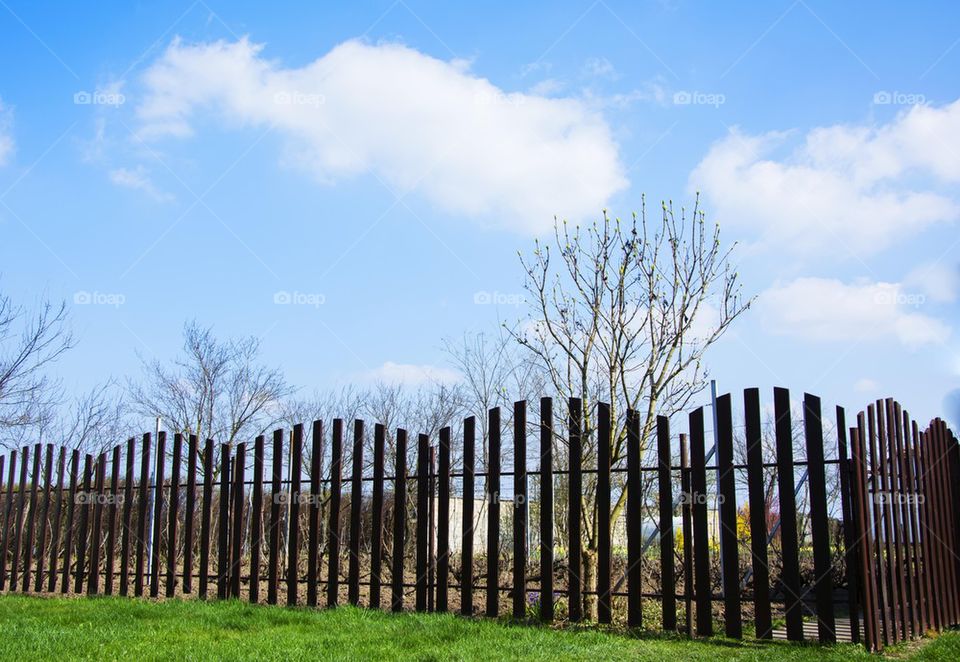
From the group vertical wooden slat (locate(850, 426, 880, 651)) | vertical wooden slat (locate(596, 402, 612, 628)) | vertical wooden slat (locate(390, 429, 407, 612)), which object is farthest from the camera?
vertical wooden slat (locate(390, 429, 407, 612))

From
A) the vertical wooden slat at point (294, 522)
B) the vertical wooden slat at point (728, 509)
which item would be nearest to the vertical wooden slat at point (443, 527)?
the vertical wooden slat at point (294, 522)

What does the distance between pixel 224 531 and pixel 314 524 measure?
165 cm

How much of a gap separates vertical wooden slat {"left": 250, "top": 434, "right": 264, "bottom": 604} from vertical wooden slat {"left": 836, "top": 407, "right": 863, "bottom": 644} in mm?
5918

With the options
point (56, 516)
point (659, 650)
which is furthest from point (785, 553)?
point (56, 516)

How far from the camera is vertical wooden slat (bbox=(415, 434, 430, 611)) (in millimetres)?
8078

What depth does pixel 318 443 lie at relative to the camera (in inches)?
357

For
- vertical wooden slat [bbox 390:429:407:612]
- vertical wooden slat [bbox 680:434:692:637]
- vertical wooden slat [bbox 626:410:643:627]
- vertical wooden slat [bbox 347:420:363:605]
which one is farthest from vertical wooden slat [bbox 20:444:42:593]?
vertical wooden slat [bbox 680:434:692:637]

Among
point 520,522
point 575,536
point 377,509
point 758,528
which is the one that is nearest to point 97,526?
point 377,509

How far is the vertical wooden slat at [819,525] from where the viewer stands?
20.2ft

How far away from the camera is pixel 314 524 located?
8922 millimetres

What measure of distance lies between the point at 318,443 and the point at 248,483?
4.88ft

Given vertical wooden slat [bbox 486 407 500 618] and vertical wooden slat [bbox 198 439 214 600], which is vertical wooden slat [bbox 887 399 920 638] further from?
vertical wooden slat [bbox 198 439 214 600]

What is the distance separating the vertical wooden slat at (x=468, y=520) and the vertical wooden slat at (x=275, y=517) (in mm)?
2478

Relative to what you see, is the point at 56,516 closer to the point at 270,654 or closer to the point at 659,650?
the point at 270,654
